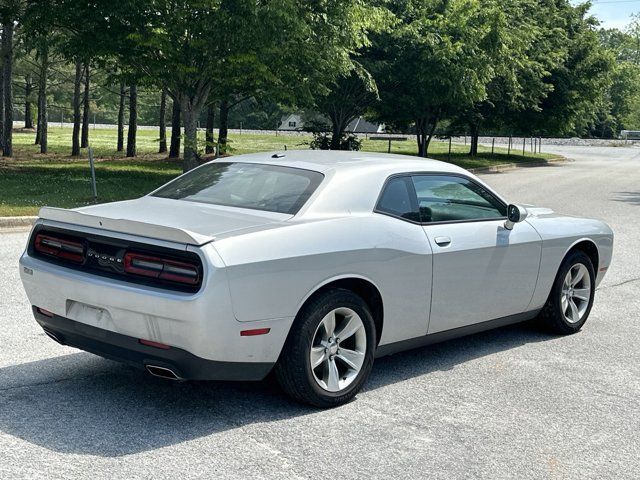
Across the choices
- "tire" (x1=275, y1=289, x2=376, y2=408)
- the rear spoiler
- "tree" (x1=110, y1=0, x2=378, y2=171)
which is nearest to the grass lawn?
"tree" (x1=110, y1=0, x2=378, y2=171)

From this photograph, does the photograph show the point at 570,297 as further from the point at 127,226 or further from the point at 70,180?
the point at 70,180

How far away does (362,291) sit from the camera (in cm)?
562

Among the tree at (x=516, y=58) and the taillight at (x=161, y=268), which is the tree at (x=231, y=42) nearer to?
the tree at (x=516, y=58)

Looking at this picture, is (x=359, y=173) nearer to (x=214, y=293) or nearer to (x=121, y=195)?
(x=214, y=293)

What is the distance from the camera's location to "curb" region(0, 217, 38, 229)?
1455 cm

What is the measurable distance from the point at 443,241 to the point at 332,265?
3.67ft

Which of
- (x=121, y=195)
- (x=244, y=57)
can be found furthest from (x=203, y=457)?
(x=244, y=57)

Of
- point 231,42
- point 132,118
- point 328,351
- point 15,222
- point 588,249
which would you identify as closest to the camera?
point 328,351

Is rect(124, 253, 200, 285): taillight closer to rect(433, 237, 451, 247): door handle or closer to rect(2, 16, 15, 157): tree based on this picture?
rect(433, 237, 451, 247): door handle

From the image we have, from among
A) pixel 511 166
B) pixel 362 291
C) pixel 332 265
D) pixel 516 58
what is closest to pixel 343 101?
pixel 516 58

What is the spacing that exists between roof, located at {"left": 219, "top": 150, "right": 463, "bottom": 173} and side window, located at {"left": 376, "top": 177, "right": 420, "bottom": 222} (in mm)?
114

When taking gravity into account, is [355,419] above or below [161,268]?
below

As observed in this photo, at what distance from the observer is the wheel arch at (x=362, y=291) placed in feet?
17.2

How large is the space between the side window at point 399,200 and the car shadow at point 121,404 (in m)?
1.14
